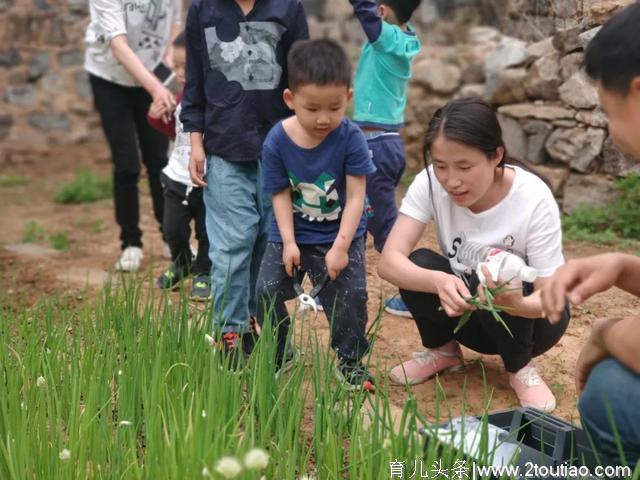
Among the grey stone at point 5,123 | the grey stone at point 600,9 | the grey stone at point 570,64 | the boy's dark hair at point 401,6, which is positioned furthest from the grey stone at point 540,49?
the grey stone at point 5,123

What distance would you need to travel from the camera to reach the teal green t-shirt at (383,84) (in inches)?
163

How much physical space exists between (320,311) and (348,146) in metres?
1.19

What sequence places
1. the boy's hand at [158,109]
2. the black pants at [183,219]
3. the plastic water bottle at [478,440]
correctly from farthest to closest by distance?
the black pants at [183,219]
the boy's hand at [158,109]
the plastic water bottle at [478,440]

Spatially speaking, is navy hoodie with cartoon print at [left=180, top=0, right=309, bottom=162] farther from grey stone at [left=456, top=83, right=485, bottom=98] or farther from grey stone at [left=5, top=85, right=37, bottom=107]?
grey stone at [left=5, top=85, right=37, bottom=107]

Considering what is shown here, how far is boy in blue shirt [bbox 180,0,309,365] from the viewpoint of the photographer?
3.46m

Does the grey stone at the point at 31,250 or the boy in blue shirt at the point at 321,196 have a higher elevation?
the boy in blue shirt at the point at 321,196

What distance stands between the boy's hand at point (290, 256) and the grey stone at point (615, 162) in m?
2.69

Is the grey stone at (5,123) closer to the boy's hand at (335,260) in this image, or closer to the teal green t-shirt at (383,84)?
the teal green t-shirt at (383,84)

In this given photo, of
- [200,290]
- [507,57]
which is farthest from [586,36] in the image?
[200,290]

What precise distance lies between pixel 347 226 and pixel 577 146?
2881 mm

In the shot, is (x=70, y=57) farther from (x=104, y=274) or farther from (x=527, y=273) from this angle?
(x=527, y=273)

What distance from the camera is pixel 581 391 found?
2.45 metres

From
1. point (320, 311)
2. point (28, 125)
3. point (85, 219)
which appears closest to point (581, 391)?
point (320, 311)

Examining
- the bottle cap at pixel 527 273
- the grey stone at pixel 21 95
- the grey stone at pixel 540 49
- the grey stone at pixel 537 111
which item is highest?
the grey stone at pixel 540 49
